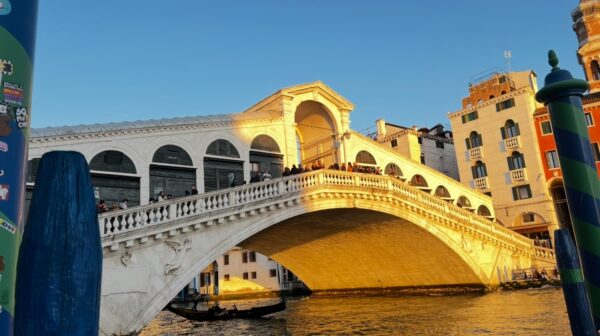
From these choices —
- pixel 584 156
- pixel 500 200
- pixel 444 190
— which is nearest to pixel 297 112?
pixel 444 190

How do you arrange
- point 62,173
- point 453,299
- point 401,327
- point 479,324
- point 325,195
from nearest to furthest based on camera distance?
point 62,173 < point 479,324 < point 401,327 < point 325,195 < point 453,299

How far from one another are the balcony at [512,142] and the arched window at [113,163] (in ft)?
77.9

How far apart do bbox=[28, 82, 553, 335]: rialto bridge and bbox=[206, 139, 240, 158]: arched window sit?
60 millimetres

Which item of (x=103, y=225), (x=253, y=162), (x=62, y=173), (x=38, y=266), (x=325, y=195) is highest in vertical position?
(x=253, y=162)

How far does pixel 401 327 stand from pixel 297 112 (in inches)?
512

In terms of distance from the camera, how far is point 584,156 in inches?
113

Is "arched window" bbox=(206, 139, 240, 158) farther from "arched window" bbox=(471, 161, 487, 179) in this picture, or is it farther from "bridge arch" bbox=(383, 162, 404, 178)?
"arched window" bbox=(471, 161, 487, 179)

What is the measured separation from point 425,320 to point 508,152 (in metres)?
18.5

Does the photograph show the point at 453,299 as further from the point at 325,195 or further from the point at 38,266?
the point at 38,266

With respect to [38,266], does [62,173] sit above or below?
above

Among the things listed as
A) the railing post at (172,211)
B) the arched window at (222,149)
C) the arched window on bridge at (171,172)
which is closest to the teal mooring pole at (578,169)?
the railing post at (172,211)

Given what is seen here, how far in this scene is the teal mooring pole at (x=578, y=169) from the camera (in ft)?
9.07

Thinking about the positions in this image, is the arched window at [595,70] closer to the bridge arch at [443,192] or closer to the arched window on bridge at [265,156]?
the bridge arch at [443,192]

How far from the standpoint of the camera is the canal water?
1254cm
